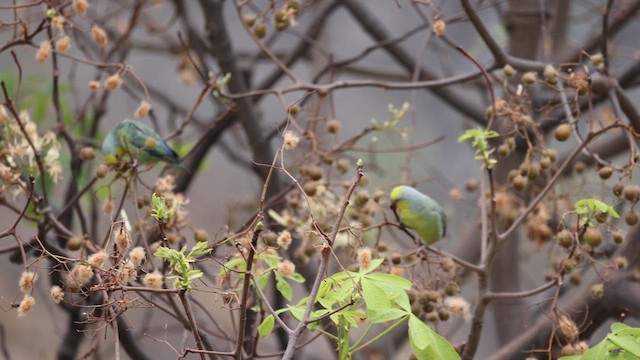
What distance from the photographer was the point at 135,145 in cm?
116

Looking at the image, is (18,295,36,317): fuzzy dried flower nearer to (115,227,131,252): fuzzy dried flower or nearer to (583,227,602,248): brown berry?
(115,227,131,252): fuzzy dried flower

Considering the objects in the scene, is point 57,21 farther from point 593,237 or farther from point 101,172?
point 593,237

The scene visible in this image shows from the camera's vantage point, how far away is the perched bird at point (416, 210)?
3.72 feet

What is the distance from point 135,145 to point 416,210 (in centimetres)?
38

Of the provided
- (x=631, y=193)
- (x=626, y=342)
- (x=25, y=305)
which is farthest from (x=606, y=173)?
(x=25, y=305)

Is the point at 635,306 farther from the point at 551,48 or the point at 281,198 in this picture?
the point at 551,48

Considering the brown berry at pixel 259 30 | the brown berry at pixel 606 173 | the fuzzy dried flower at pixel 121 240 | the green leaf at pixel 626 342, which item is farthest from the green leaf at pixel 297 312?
the brown berry at pixel 259 30

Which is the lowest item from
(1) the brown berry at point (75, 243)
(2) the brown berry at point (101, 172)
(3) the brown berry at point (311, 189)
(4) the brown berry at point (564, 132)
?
(4) the brown berry at point (564, 132)

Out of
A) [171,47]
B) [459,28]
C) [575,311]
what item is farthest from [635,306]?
[459,28]

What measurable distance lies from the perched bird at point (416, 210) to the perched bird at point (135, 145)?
1.03 ft

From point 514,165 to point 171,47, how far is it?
3.31ft

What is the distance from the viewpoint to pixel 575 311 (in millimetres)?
1330

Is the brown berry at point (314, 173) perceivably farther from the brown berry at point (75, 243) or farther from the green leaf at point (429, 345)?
the green leaf at point (429, 345)

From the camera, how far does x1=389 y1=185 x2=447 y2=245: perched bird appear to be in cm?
113
